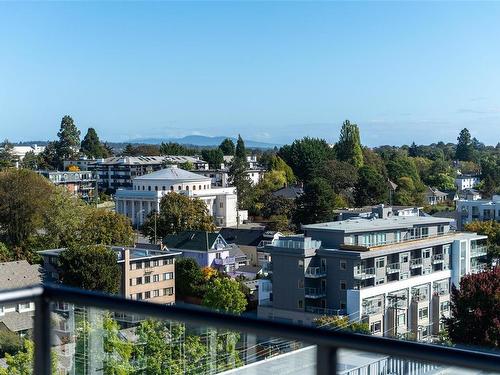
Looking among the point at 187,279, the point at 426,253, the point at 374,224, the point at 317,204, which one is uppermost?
the point at 374,224

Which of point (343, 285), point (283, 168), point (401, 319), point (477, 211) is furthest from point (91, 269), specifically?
point (283, 168)

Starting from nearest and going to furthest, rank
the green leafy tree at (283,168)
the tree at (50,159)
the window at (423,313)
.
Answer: the window at (423,313)
the green leafy tree at (283,168)
the tree at (50,159)

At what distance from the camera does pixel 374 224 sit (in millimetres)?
18234

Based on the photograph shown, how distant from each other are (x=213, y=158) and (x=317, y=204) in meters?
25.3

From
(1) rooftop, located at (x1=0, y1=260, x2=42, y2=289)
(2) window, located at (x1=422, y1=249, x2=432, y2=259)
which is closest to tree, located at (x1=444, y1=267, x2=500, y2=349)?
(2) window, located at (x1=422, y1=249, x2=432, y2=259)

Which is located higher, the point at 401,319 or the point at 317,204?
the point at 317,204

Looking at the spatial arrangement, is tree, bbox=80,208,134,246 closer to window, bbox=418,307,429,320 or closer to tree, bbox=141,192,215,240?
tree, bbox=141,192,215,240

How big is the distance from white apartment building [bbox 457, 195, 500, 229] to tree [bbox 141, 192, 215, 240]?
11.0m

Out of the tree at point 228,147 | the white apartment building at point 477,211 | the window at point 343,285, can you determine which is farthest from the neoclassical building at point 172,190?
the tree at point 228,147

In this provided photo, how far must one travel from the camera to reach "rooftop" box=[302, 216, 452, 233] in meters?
17.4

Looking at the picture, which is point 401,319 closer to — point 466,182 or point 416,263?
point 416,263

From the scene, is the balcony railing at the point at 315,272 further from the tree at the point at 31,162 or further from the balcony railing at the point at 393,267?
the tree at the point at 31,162

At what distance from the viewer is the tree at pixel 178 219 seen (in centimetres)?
2666

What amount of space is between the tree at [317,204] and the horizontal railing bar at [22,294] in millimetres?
28642
